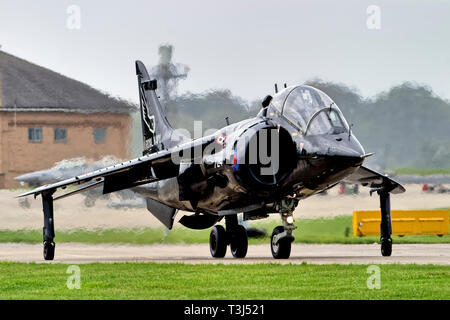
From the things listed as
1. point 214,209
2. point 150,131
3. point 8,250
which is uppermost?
point 150,131

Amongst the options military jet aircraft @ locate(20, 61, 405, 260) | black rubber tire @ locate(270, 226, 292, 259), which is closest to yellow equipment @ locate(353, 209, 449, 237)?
military jet aircraft @ locate(20, 61, 405, 260)

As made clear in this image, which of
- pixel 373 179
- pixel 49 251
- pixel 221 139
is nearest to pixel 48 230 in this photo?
pixel 49 251

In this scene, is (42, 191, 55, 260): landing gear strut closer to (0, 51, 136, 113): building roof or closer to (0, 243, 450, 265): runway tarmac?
(0, 243, 450, 265): runway tarmac

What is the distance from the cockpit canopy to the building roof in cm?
1781

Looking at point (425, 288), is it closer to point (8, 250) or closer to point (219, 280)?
point (219, 280)

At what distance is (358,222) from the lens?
106 ft

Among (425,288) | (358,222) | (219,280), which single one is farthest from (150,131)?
(425,288)

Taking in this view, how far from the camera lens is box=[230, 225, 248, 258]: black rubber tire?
24.6 metres

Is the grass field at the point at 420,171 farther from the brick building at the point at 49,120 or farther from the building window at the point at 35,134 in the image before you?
the building window at the point at 35,134

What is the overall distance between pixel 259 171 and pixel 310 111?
1.85m

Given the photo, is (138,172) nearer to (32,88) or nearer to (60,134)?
(60,134)
